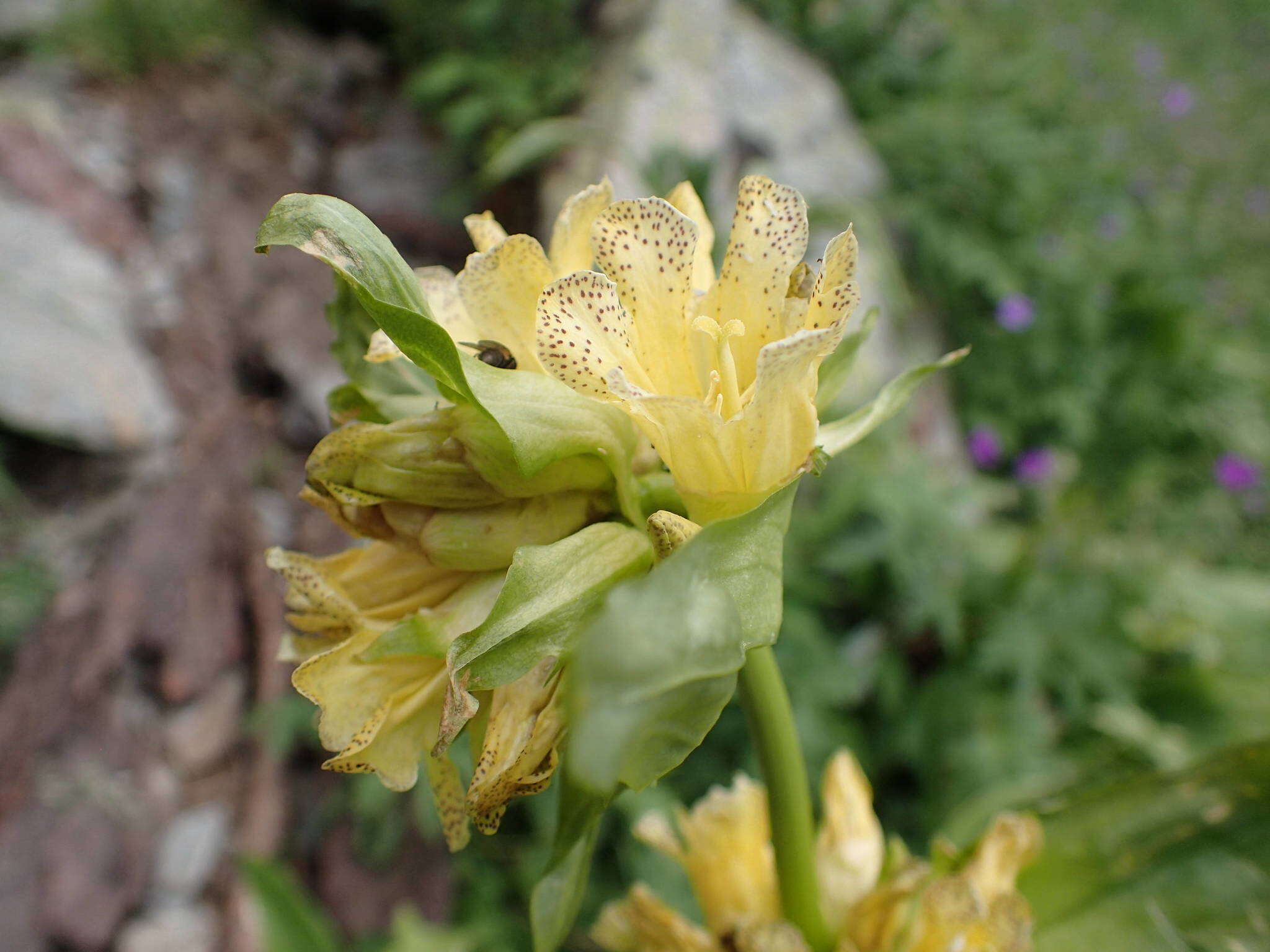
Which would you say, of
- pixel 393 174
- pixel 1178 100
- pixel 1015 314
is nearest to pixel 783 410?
pixel 1015 314

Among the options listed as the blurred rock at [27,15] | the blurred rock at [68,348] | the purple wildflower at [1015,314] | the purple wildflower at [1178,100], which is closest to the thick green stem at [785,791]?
the blurred rock at [68,348]

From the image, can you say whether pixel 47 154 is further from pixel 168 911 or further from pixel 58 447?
pixel 168 911

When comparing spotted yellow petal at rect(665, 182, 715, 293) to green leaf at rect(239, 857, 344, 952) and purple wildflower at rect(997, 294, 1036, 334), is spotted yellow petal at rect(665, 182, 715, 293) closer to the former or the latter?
green leaf at rect(239, 857, 344, 952)

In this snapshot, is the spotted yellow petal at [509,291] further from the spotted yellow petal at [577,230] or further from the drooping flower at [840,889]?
the drooping flower at [840,889]

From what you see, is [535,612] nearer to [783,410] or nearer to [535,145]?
[783,410]

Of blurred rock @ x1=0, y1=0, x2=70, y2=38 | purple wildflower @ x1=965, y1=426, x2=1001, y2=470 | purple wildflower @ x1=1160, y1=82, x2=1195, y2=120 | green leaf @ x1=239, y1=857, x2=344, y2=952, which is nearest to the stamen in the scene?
green leaf @ x1=239, y1=857, x2=344, y2=952

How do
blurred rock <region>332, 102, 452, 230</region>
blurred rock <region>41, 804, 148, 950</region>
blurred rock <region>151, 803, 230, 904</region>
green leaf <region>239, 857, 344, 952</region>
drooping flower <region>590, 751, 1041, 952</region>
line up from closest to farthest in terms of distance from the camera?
1. drooping flower <region>590, 751, 1041, 952</region>
2. green leaf <region>239, 857, 344, 952</region>
3. blurred rock <region>41, 804, 148, 950</region>
4. blurred rock <region>151, 803, 230, 904</region>
5. blurred rock <region>332, 102, 452, 230</region>
